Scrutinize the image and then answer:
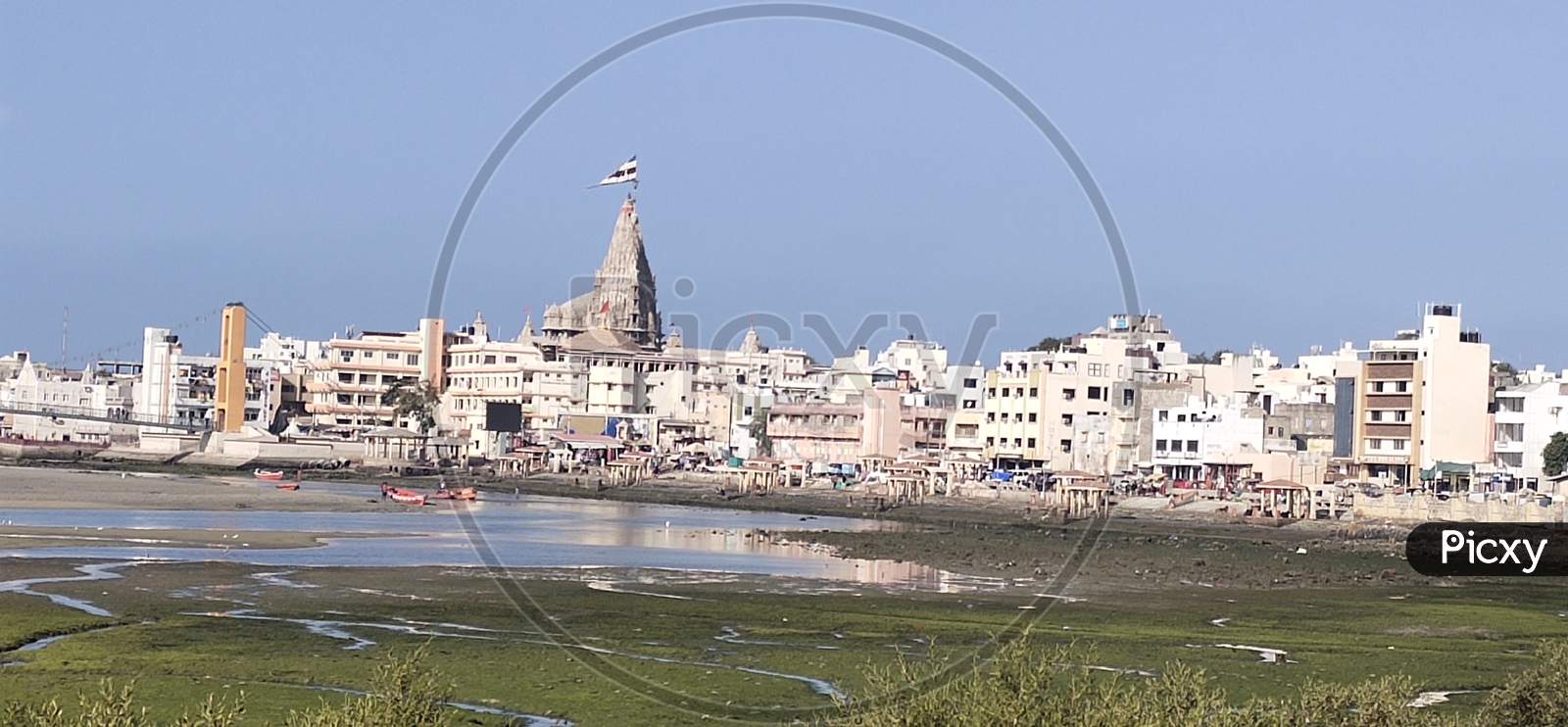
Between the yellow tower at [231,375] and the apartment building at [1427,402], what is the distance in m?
88.3

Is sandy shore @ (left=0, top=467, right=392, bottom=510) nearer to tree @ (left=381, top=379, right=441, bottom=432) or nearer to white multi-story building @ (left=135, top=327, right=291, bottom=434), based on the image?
tree @ (left=381, top=379, right=441, bottom=432)

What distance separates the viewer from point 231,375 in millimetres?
150250

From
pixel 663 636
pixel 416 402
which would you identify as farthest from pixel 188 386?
pixel 663 636

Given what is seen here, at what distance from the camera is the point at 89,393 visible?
186 metres

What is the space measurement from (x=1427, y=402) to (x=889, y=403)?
138 feet

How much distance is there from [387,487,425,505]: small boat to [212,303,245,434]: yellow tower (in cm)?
6318

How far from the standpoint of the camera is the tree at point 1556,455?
86.8m

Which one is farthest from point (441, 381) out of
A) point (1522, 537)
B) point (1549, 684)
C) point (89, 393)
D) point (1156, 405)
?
point (1522, 537)

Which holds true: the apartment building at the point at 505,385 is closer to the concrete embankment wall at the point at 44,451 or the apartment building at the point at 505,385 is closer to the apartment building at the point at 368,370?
the apartment building at the point at 368,370

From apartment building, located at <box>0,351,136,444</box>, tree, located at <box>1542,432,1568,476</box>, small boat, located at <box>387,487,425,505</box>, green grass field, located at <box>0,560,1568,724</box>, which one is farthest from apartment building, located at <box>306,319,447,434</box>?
green grass field, located at <box>0,560,1568,724</box>

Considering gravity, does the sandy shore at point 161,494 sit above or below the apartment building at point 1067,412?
below

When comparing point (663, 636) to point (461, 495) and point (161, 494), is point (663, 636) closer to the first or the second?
point (161, 494)

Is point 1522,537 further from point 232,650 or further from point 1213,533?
point 1213,533

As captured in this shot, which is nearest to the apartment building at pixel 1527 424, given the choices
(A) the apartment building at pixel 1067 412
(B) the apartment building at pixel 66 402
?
(A) the apartment building at pixel 1067 412
